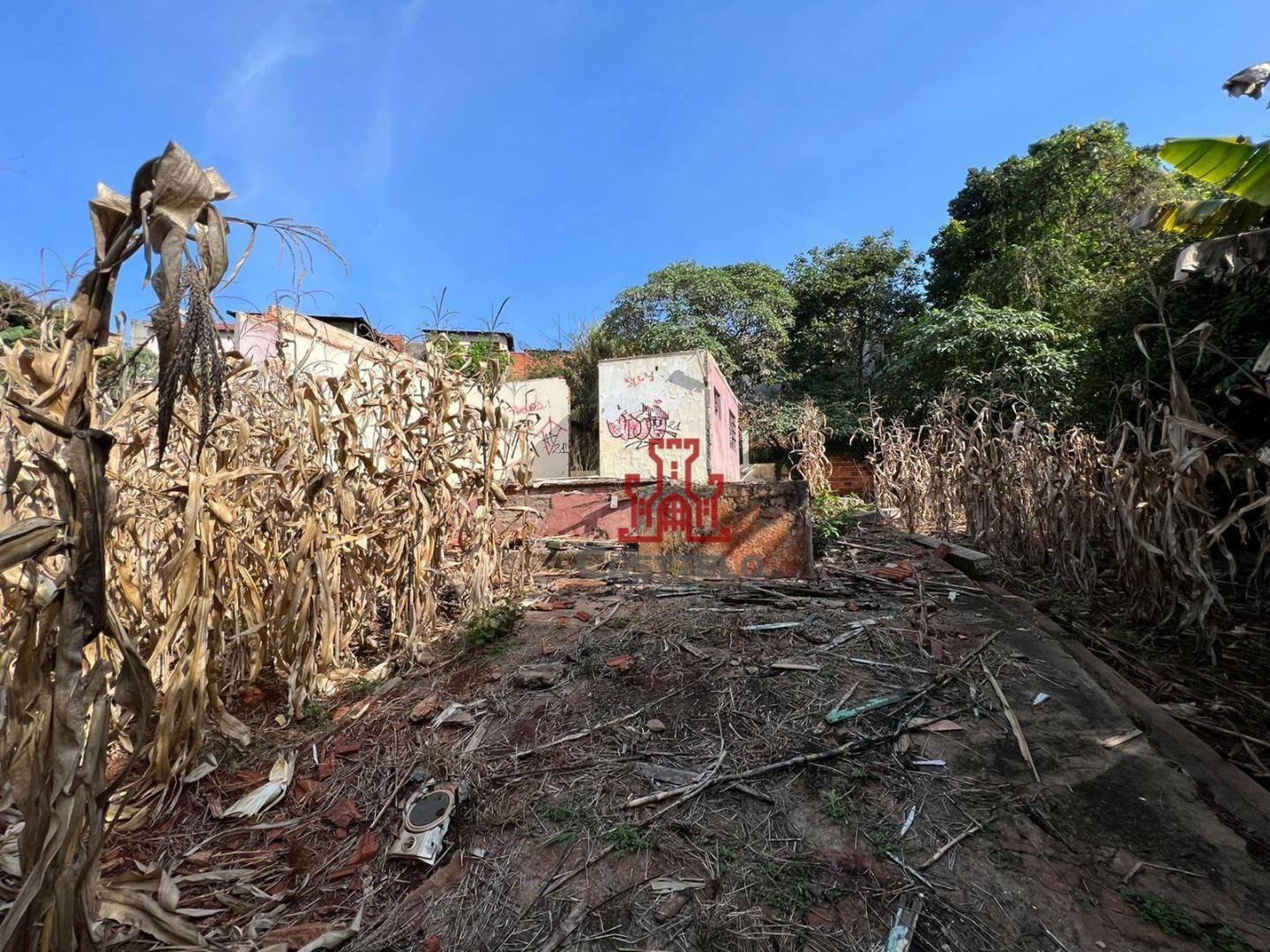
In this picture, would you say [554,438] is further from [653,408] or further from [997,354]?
[997,354]

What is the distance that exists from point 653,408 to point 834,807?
9.10m

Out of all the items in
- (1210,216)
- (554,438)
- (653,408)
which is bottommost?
(554,438)

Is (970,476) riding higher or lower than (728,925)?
higher

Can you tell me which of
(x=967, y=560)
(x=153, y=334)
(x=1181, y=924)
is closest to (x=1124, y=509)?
(x=967, y=560)

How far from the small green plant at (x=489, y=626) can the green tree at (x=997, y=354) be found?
10482 millimetres

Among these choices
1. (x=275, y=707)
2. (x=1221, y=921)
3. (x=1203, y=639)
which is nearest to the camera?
(x=1221, y=921)

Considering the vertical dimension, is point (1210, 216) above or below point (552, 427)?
above

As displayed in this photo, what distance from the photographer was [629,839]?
1.92 m

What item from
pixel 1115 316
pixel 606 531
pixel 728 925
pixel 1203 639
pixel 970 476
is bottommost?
pixel 728 925

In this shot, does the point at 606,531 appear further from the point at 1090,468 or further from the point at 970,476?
the point at 1090,468

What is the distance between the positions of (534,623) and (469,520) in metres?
0.89

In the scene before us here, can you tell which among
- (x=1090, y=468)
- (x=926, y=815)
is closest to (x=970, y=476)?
(x=1090, y=468)

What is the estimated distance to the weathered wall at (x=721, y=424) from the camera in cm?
1078

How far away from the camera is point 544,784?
7.31 ft
